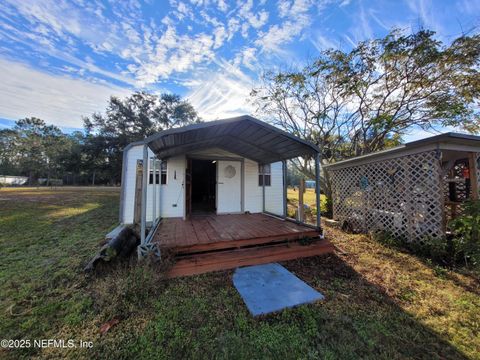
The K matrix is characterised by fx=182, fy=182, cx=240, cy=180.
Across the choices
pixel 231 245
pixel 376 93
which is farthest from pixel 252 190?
pixel 376 93

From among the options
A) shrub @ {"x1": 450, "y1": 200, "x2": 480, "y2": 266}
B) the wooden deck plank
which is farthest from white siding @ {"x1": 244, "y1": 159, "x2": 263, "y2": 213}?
shrub @ {"x1": 450, "y1": 200, "x2": 480, "y2": 266}

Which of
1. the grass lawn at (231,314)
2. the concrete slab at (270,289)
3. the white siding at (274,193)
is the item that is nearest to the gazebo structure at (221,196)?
the white siding at (274,193)

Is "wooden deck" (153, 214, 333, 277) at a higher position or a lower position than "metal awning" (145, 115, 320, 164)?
lower

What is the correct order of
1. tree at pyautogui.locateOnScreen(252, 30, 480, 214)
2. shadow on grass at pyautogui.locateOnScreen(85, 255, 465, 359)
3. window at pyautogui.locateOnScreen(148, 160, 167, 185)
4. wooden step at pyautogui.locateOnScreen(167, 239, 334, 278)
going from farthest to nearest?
1. tree at pyautogui.locateOnScreen(252, 30, 480, 214)
2. window at pyautogui.locateOnScreen(148, 160, 167, 185)
3. wooden step at pyautogui.locateOnScreen(167, 239, 334, 278)
4. shadow on grass at pyautogui.locateOnScreen(85, 255, 465, 359)

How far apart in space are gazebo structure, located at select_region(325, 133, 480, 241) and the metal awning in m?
2.39

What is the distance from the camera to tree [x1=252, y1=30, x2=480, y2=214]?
6.40 meters

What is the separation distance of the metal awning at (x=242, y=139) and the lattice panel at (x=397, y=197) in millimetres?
2419

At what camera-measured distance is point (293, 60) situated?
8883mm

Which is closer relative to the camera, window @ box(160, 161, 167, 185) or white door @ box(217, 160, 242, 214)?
window @ box(160, 161, 167, 185)

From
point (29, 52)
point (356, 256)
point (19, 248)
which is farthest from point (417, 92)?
point (29, 52)

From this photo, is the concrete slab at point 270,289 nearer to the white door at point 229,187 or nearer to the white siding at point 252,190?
the white door at point 229,187

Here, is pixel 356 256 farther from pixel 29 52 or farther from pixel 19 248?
pixel 29 52

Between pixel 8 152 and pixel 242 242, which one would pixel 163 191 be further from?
pixel 8 152

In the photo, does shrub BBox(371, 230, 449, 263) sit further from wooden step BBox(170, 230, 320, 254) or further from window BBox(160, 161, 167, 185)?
window BBox(160, 161, 167, 185)
